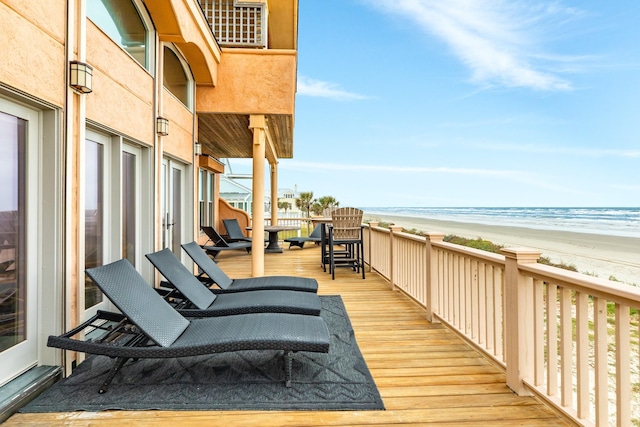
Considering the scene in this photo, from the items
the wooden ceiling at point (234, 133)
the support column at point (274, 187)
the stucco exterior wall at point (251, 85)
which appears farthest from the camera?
the support column at point (274, 187)

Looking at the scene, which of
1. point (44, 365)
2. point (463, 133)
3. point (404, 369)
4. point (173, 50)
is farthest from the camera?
point (463, 133)

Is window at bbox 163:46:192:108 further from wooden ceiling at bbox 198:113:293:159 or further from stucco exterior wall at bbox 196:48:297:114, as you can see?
wooden ceiling at bbox 198:113:293:159

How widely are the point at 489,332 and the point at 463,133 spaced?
58.5 metres

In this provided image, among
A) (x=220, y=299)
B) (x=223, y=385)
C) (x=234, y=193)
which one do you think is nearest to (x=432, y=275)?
(x=220, y=299)

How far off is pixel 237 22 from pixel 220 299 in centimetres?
585

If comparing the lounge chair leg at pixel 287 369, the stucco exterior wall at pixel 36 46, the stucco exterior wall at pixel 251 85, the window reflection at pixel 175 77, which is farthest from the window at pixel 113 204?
the stucco exterior wall at pixel 251 85

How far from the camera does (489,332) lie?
2949 millimetres

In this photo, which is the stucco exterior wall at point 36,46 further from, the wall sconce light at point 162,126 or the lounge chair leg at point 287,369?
the lounge chair leg at point 287,369

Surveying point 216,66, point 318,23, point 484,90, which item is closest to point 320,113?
point 318,23

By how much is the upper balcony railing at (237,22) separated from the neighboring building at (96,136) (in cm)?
104

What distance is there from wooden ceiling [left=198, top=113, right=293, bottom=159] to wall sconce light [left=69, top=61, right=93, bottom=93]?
3.60 metres

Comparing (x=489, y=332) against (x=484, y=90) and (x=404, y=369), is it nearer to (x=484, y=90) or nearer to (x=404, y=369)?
(x=404, y=369)

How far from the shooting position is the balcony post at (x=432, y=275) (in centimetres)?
377

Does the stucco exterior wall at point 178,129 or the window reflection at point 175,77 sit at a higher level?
the window reflection at point 175,77
